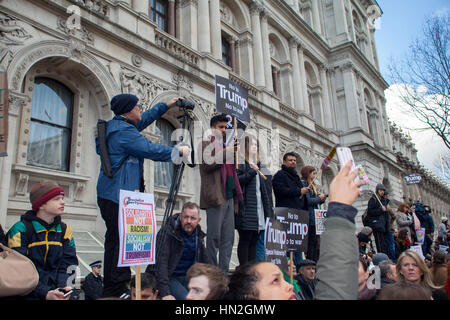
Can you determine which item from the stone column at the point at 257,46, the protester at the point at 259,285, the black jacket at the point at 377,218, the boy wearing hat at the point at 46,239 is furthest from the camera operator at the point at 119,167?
the stone column at the point at 257,46

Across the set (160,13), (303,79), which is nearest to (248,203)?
(160,13)

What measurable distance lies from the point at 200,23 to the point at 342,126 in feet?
42.4

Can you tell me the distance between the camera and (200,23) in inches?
471

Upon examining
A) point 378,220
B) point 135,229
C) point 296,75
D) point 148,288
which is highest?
point 296,75

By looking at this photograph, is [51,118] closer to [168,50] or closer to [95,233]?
[95,233]

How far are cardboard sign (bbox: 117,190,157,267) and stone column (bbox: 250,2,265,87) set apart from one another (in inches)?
481

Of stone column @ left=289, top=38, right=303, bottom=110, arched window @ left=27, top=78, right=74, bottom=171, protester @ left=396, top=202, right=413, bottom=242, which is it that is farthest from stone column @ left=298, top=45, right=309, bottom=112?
arched window @ left=27, top=78, right=74, bottom=171

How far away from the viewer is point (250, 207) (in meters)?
4.96

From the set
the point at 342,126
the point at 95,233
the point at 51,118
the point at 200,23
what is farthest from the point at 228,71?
the point at 342,126

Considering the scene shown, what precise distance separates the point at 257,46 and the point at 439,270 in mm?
12545

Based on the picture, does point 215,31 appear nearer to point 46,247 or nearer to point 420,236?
point 420,236

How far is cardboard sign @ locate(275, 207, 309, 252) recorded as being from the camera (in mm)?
4691

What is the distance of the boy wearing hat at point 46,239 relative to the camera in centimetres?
296
